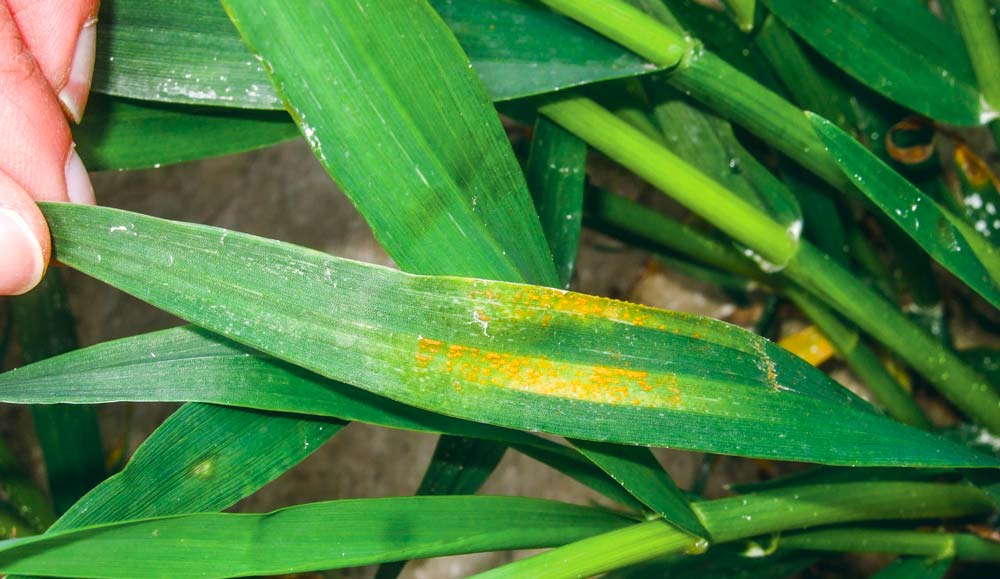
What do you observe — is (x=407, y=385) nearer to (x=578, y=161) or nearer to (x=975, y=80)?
(x=578, y=161)

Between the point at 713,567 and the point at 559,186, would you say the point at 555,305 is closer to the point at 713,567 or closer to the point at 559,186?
the point at 559,186

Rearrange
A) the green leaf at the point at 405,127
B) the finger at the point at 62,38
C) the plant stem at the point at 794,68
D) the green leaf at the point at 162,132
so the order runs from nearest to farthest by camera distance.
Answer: the green leaf at the point at 405,127
the finger at the point at 62,38
the green leaf at the point at 162,132
the plant stem at the point at 794,68

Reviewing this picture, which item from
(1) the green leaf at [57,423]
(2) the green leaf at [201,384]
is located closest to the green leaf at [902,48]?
(2) the green leaf at [201,384]

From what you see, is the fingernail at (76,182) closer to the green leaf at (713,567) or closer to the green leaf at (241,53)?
the green leaf at (241,53)

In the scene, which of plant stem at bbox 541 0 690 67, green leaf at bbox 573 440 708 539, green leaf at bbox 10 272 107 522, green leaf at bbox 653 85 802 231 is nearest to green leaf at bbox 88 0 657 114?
plant stem at bbox 541 0 690 67

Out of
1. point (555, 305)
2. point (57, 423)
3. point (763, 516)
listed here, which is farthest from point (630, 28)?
point (57, 423)

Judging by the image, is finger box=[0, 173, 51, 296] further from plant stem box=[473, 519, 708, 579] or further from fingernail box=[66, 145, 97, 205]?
plant stem box=[473, 519, 708, 579]

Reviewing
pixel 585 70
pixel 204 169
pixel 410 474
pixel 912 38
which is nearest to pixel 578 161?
pixel 585 70
